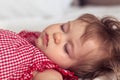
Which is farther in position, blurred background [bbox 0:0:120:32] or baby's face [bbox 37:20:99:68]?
blurred background [bbox 0:0:120:32]

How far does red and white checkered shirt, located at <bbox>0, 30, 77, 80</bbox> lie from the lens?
2.84 feet

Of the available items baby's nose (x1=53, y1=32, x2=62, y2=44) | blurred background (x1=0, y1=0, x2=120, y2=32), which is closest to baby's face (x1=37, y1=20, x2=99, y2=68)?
baby's nose (x1=53, y1=32, x2=62, y2=44)

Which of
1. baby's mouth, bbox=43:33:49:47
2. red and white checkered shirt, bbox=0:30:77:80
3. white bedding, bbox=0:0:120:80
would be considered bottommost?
white bedding, bbox=0:0:120:80

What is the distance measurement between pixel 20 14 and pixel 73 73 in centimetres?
71

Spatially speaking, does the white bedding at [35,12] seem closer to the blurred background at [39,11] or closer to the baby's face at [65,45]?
the blurred background at [39,11]

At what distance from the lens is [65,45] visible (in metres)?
0.92

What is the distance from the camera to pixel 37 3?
1551 mm

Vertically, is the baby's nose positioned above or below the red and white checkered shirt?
above

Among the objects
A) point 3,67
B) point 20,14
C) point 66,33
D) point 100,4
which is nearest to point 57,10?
point 20,14

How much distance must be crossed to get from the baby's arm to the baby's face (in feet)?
0.17

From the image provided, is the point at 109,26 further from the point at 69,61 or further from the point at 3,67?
the point at 3,67

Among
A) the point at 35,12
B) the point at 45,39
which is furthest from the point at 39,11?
the point at 45,39

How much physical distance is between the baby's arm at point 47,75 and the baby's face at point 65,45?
51 millimetres

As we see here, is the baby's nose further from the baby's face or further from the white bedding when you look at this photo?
the white bedding
